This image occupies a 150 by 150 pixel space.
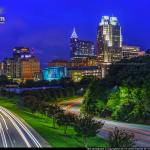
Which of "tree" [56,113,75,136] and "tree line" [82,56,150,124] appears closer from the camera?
"tree" [56,113,75,136]

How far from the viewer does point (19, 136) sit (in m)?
78.1

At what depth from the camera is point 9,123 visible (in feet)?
335

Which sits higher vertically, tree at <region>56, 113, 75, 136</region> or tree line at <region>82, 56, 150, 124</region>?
tree line at <region>82, 56, 150, 124</region>

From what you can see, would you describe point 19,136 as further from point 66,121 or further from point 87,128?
point 66,121

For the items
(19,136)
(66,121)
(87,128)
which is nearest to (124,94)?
(66,121)

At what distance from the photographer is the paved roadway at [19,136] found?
6794 centimetres

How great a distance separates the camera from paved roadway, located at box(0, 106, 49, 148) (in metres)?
67.9

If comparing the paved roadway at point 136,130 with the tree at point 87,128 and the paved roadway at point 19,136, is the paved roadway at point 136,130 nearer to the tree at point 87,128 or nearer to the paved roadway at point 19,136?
the tree at point 87,128

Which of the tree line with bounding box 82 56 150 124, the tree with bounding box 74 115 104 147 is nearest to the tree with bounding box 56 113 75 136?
the tree with bounding box 74 115 104 147

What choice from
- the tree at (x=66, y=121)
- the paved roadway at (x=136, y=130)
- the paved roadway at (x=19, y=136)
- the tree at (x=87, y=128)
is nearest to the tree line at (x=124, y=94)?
the paved roadway at (x=136, y=130)

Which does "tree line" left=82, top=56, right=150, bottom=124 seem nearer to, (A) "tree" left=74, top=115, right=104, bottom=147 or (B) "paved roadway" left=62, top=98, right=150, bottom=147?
(B) "paved roadway" left=62, top=98, right=150, bottom=147

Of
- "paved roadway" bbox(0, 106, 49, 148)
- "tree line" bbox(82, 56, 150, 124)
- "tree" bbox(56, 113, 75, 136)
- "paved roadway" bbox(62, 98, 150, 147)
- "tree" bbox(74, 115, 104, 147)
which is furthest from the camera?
"tree line" bbox(82, 56, 150, 124)

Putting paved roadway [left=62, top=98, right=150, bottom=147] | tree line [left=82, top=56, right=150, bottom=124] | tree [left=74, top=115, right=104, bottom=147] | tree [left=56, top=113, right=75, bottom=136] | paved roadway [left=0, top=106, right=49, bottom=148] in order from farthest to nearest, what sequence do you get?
tree line [left=82, top=56, right=150, bottom=124], tree [left=56, top=113, right=75, bottom=136], paved roadway [left=62, top=98, right=150, bottom=147], tree [left=74, top=115, right=104, bottom=147], paved roadway [left=0, top=106, right=49, bottom=148]

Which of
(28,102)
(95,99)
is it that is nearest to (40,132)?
(95,99)
